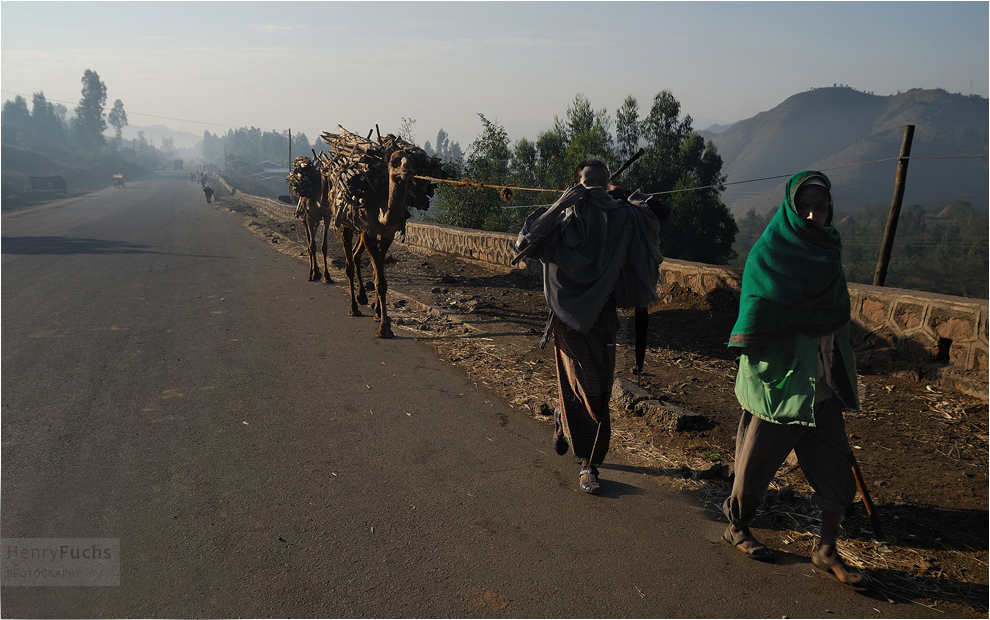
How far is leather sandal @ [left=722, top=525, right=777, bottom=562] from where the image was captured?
3.14m

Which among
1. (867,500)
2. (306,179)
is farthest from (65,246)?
(867,500)

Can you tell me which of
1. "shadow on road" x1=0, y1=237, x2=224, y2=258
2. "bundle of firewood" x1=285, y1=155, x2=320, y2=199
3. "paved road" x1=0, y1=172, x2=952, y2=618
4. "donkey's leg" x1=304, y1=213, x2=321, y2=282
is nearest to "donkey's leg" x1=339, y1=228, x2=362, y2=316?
"paved road" x1=0, y1=172, x2=952, y2=618

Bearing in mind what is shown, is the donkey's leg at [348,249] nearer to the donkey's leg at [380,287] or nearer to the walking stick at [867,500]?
the donkey's leg at [380,287]

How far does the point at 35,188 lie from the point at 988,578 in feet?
219

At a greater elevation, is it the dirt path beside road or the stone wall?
the stone wall

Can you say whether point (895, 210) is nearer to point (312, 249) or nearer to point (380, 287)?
point (380, 287)

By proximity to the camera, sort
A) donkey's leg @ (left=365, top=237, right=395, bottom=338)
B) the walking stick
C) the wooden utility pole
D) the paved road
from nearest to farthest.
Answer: the paved road, the walking stick, the wooden utility pole, donkey's leg @ (left=365, top=237, right=395, bottom=338)

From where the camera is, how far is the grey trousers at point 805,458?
9.94 feet

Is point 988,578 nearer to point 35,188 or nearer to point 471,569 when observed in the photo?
point 471,569

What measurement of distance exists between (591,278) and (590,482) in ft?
4.34

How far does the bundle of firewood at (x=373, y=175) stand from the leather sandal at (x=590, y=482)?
456 cm

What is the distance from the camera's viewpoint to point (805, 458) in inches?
124

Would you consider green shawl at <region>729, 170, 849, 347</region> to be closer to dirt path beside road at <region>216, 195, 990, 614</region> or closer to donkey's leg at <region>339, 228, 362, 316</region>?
dirt path beside road at <region>216, 195, 990, 614</region>

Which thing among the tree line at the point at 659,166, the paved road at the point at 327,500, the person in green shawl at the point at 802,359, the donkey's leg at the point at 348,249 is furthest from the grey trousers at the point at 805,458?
the tree line at the point at 659,166
